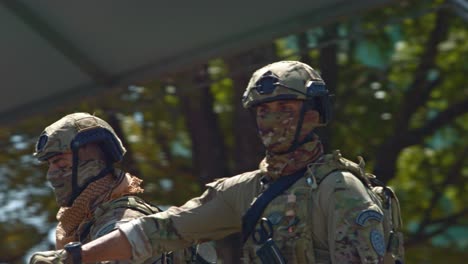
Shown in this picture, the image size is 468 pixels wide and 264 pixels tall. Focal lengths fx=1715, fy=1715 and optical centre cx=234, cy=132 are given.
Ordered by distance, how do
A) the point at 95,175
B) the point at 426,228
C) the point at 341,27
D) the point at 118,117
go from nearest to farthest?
the point at 95,175 → the point at 341,27 → the point at 118,117 → the point at 426,228

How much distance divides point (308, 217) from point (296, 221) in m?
0.05

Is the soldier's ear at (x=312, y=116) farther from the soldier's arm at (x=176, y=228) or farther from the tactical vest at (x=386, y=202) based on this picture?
the soldier's arm at (x=176, y=228)

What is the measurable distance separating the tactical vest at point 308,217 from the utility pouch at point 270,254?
0.06 feet

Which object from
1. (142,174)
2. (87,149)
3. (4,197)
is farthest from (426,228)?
(87,149)

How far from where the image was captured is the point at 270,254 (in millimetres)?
6457

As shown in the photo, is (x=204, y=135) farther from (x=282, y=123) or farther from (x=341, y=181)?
(x=341, y=181)

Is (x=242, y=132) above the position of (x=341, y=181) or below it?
below

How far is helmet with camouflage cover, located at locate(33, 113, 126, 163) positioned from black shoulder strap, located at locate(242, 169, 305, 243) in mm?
912

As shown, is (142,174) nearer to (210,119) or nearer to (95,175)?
(210,119)

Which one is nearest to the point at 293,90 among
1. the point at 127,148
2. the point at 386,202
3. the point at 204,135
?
the point at 386,202

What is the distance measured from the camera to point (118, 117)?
12273 millimetres

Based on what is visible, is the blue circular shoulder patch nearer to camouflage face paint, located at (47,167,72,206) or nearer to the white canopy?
camouflage face paint, located at (47,167,72,206)

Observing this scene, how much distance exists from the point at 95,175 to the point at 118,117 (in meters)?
5.07

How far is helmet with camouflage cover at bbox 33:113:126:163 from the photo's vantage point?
23.5 ft
